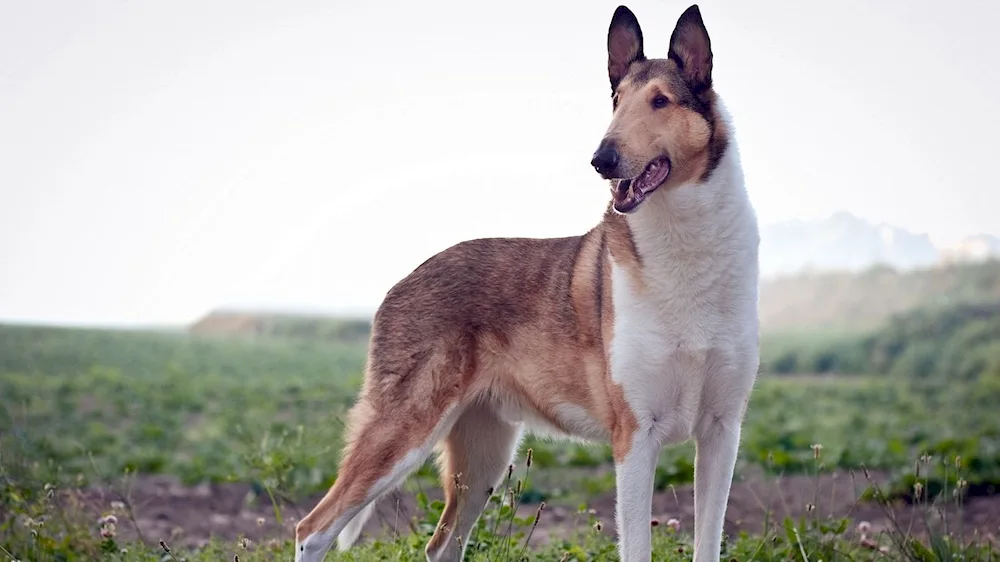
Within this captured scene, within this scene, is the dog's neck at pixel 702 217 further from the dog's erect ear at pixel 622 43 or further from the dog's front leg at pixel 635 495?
the dog's front leg at pixel 635 495

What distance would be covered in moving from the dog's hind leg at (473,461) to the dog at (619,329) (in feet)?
0.23

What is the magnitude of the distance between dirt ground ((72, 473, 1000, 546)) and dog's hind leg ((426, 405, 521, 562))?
149 centimetres

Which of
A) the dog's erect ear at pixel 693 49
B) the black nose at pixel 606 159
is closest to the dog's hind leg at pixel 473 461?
the black nose at pixel 606 159

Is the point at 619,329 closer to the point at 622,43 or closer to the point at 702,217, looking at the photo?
the point at 702,217

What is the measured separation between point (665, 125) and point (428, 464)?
5428 mm

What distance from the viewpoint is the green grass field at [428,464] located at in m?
5.44

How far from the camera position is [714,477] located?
170 inches

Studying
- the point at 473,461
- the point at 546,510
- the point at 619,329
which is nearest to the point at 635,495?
the point at 619,329

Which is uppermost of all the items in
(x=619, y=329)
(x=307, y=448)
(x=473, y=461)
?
(x=619, y=329)

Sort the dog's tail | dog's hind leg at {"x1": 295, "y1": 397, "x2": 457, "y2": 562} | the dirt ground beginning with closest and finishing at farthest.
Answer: dog's hind leg at {"x1": 295, "y1": 397, "x2": 457, "y2": 562}
the dog's tail
the dirt ground

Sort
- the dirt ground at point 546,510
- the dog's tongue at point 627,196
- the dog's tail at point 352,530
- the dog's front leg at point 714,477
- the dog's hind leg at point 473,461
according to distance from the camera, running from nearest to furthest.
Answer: the dog's tongue at point 627,196 → the dog's front leg at point 714,477 → the dog's tail at point 352,530 → the dog's hind leg at point 473,461 → the dirt ground at point 546,510

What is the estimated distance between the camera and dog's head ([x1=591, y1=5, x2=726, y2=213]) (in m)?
3.91

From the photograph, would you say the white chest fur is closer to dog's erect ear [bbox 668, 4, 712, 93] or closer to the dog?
the dog

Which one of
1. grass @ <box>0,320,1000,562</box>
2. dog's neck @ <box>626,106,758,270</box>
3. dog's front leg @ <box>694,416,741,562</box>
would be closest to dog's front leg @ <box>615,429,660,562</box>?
dog's front leg @ <box>694,416,741,562</box>
